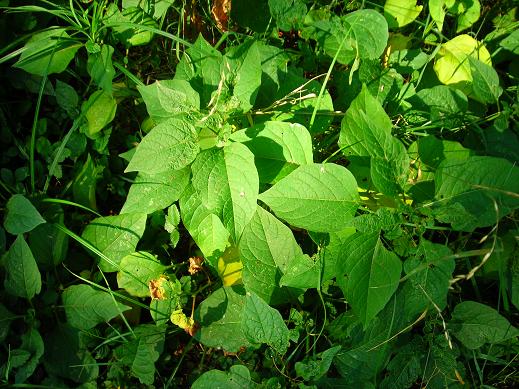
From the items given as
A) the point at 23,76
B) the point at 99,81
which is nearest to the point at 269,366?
the point at 99,81

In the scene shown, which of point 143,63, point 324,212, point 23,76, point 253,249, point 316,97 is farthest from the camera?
point 143,63

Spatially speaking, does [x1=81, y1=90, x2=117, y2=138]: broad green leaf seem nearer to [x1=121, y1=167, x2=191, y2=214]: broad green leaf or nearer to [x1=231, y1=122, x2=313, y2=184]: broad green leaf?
[x1=121, y1=167, x2=191, y2=214]: broad green leaf

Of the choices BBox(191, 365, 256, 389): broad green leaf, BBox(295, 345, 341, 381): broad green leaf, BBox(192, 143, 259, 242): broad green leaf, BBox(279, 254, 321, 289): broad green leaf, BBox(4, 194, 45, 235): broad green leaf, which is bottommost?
BBox(191, 365, 256, 389): broad green leaf

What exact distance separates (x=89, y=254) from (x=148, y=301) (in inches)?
10.8

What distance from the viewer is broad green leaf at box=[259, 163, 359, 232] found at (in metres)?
1.46

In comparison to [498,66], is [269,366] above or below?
below

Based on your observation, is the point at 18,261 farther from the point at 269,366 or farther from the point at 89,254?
the point at 269,366

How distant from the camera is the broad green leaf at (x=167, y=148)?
140cm

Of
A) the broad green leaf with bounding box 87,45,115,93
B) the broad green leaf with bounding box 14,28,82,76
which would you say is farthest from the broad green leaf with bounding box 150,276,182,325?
the broad green leaf with bounding box 14,28,82,76

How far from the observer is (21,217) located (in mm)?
1622

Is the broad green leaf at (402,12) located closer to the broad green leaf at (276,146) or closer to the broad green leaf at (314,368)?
the broad green leaf at (276,146)

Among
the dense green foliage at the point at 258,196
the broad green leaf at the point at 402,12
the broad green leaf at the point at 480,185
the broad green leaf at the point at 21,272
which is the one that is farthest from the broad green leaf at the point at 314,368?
the broad green leaf at the point at 402,12

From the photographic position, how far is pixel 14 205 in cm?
165

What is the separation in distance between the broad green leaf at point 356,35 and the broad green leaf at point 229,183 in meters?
0.63
